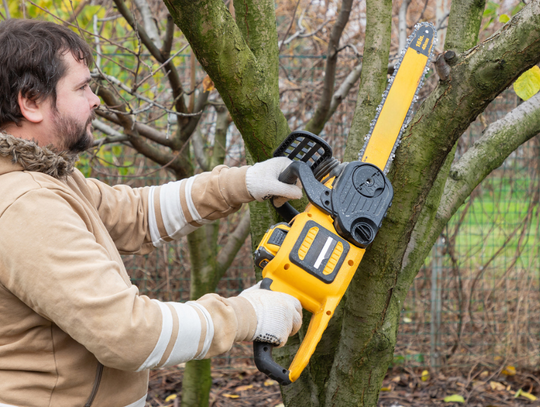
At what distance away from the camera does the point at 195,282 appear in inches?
127

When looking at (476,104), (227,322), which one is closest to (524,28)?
(476,104)

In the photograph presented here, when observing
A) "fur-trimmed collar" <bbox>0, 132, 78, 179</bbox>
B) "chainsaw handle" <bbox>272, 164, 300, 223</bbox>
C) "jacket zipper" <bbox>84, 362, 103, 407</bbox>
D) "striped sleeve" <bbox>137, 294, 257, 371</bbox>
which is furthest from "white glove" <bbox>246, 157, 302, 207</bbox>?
"jacket zipper" <bbox>84, 362, 103, 407</bbox>

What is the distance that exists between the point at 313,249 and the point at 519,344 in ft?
11.7

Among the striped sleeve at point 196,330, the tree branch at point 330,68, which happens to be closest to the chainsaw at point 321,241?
the striped sleeve at point 196,330

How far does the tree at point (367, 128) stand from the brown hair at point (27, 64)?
0.41 meters

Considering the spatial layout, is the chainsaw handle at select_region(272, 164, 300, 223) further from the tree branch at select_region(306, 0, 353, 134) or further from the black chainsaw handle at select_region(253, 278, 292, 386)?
the tree branch at select_region(306, 0, 353, 134)

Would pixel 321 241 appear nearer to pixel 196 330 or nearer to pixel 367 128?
pixel 196 330

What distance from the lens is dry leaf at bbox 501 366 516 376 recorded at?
4.12 meters

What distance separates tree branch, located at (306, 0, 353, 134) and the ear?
68.7 inches

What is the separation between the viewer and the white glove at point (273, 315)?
4.69 feet

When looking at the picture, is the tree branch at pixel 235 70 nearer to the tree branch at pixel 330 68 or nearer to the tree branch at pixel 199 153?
the tree branch at pixel 330 68

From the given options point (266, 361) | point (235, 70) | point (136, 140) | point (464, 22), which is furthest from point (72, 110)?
point (464, 22)

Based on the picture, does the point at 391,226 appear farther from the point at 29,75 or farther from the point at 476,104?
the point at 29,75

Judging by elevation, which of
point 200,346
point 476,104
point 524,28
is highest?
point 524,28
